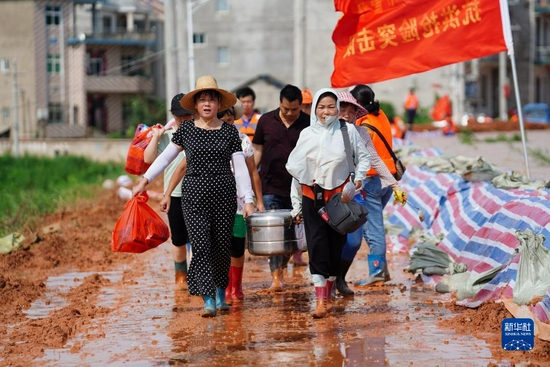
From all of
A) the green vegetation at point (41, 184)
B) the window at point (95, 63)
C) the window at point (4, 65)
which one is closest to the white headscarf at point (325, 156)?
the green vegetation at point (41, 184)

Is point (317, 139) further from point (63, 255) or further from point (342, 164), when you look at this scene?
point (63, 255)

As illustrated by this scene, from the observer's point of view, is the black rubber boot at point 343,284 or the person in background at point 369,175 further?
the black rubber boot at point 343,284

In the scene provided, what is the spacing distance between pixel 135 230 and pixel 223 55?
54.2 m

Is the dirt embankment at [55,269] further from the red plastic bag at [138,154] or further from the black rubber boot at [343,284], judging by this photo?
the black rubber boot at [343,284]

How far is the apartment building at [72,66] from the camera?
66.9 meters

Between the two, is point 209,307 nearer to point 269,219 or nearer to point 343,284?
point 269,219

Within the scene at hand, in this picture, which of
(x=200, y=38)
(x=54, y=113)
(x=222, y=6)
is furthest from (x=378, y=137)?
(x=54, y=113)

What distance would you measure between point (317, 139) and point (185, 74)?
1759 centimetres

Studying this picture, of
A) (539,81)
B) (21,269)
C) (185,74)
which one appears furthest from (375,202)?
(539,81)

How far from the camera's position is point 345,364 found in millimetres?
6871

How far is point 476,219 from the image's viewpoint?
10.8 meters

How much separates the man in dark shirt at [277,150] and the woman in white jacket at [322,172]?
4.44ft

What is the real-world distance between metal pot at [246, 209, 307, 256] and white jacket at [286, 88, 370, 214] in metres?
0.44

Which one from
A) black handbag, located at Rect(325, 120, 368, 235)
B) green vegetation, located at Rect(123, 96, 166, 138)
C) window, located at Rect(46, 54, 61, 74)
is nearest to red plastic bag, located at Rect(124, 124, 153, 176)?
black handbag, located at Rect(325, 120, 368, 235)
